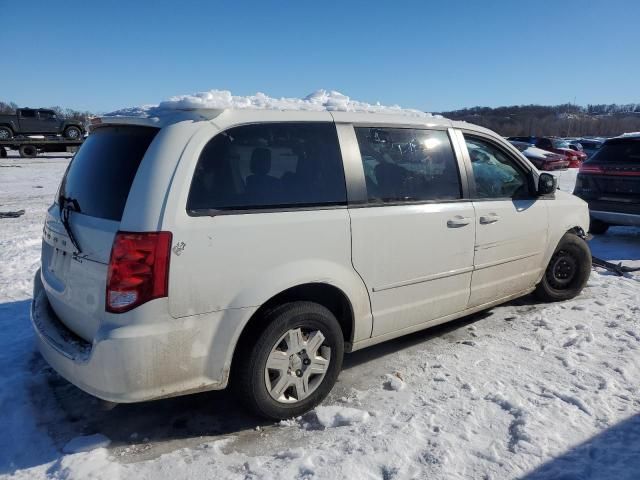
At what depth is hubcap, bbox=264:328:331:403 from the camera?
9.38 ft

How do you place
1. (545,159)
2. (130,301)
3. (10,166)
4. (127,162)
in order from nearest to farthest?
(130,301)
(127,162)
(10,166)
(545,159)

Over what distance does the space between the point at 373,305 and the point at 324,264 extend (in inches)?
21.6

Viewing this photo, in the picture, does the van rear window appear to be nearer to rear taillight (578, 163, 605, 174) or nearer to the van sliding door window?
the van sliding door window

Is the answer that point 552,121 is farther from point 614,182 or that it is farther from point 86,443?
point 86,443

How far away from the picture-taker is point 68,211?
112 inches

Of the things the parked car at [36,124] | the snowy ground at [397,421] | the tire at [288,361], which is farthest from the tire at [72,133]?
the tire at [288,361]

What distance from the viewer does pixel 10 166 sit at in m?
20.0

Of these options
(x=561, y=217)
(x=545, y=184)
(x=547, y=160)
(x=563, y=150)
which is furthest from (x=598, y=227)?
(x=563, y=150)

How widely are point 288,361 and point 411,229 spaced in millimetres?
1209

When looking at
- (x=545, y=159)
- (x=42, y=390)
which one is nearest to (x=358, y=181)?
(x=42, y=390)

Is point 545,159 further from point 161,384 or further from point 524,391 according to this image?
point 161,384

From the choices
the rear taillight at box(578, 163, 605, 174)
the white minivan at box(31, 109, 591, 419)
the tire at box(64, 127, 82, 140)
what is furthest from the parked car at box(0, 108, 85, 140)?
the white minivan at box(31, 109, 591, 419)

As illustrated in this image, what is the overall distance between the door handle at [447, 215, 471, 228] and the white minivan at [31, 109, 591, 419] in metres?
0.01

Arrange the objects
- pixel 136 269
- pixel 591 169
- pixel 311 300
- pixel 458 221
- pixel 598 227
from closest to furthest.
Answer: pixel 136 269 → pixel 311 300 → pixel 458 221 → pixel 591 169 → pixel 598 227
